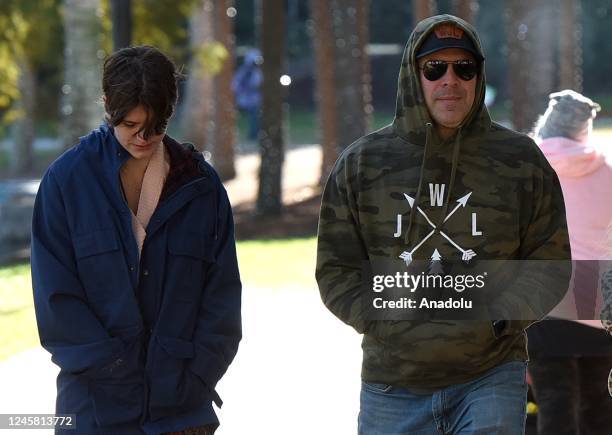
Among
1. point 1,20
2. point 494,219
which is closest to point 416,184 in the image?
point 494,219

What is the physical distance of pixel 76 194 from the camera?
13.0 feet

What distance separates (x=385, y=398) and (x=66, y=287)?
3.30 feet

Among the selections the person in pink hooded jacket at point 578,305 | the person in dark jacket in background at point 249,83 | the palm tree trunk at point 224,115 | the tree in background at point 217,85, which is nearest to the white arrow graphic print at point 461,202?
the person in pink hooded jacket at point 578,305

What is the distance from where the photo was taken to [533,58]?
2045 centimetres

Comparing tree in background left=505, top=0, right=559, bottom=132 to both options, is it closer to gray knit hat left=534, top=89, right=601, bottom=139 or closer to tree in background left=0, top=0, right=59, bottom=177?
tree in background left=0, top=0, right=59, bottom=177

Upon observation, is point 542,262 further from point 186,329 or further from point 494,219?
point 186,329

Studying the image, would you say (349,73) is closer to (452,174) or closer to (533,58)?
(533,58)

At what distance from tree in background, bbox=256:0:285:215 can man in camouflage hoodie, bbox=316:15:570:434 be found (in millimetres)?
15147

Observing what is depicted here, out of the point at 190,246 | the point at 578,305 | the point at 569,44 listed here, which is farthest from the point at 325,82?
the point at 190,246

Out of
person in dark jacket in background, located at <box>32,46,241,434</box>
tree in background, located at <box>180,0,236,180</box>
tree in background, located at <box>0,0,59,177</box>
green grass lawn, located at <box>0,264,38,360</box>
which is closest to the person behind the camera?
person in dark jacket in background, located at <box>32,46,241,434</box>

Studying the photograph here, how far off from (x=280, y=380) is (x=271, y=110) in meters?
11.1

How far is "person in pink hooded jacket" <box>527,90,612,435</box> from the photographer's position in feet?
18.3

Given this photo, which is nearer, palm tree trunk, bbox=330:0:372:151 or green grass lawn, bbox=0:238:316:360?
green grass lawn, bbox=0:238:316:360

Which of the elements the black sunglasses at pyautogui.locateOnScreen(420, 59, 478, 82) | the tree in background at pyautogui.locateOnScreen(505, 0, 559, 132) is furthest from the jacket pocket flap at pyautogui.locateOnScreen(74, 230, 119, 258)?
the tree in background at pyautogui.locateOnScreen(505, 0, 559, 132)
